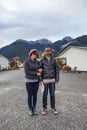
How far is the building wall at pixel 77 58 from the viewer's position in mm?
37394

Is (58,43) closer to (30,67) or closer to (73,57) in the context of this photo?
(73,57)

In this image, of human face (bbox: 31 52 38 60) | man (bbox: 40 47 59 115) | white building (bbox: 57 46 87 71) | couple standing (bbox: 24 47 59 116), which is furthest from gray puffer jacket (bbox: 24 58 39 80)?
white building (bbox: 57 46 87 71)

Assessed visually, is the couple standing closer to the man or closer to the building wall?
the man

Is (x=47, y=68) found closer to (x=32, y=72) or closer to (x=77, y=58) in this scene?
(x=32, y=72)

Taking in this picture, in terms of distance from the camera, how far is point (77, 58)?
3919 cm

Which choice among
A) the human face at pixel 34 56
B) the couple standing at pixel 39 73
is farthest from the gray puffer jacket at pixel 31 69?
the human face at pixel 34 56

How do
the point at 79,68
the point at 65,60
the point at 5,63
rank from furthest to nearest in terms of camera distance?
the point at 5,63
the point at 65,60
the point at 79,68

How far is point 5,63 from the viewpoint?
81062 millimetres

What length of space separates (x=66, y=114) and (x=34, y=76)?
1.41 metres

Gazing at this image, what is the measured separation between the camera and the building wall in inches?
1472

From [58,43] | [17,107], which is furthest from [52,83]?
[58,43]

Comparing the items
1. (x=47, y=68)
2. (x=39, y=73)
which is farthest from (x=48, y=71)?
(x=39, y=73)

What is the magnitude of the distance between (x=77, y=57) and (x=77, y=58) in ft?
0.46

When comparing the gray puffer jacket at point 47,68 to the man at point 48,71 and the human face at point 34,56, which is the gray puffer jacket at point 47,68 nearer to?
the man at point 48,71
